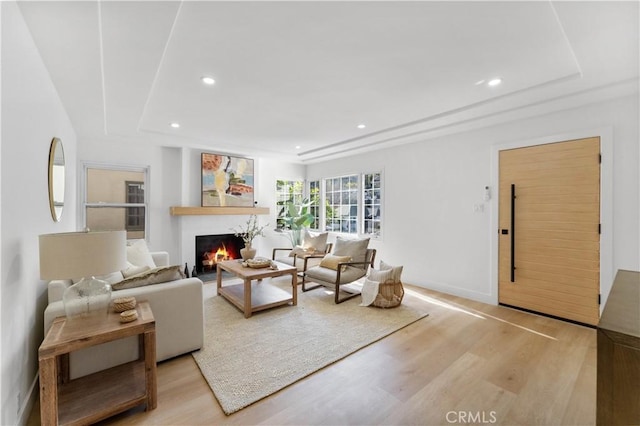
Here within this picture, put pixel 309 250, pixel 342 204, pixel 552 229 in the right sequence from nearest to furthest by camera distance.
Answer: pixel 552 229 < pixel 309 250 < pixel 342 204

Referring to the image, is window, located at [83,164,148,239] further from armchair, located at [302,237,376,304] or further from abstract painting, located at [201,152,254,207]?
armchair, located at [302,237,376,304]

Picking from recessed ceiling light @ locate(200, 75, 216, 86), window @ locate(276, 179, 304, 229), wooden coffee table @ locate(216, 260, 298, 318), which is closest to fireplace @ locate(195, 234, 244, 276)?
window @ locate(276, 179, 304, 229)

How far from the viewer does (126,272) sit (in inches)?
→ 97.3

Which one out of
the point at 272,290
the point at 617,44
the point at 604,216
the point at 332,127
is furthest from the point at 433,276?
the point at 617,44

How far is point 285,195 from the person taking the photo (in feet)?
21.6

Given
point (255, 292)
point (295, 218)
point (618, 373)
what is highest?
point (295, 218)

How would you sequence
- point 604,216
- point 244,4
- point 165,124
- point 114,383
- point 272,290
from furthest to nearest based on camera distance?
1. point 272,290
2. point 165,124
3. point 604,216
4. point 114,383
5. point 244,4

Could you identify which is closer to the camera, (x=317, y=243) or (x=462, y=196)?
(x=462, y=196)

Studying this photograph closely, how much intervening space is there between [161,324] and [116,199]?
3364 mm

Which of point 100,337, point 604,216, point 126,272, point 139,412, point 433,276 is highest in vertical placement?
point 604,216

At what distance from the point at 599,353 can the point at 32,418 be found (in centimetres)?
288

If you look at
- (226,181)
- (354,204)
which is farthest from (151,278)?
(354,204)

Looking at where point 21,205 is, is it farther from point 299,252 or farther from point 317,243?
point 317,243

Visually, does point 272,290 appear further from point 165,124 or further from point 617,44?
point 617,44
